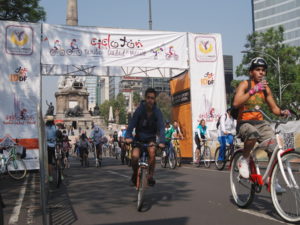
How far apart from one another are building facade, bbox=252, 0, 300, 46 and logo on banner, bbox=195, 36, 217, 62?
90098 millimetres

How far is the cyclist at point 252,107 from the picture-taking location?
5465 millimetres

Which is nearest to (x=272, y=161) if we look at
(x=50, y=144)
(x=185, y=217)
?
(x=185, y=217)

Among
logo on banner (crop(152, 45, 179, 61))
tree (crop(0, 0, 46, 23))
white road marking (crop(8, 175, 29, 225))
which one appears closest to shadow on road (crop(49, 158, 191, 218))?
white road marking (crop(8, 175, 29, 225))

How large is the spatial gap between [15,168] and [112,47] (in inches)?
252

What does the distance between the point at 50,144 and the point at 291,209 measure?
678 cm

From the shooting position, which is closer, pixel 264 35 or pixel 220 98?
pixel 220 98

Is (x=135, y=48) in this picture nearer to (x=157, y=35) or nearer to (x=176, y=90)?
(x=157, y=35)

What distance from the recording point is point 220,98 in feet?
59.7

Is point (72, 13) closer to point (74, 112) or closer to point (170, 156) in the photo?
point (74, 112)

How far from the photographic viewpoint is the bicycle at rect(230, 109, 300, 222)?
4.80 metres

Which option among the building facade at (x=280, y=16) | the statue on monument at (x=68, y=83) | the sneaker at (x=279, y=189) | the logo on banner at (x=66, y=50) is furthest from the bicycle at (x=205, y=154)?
the building facade at (x=280, y=16)

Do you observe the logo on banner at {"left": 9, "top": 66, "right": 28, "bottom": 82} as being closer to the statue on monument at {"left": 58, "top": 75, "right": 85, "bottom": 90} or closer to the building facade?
the statue on monument at {"left": 58, "top": 75, "right": 85, "bottom": 90}

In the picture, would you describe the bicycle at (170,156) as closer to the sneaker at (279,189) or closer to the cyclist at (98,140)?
the cyclist at (98,140)

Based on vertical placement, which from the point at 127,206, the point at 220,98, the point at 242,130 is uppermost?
the point at 220,98
